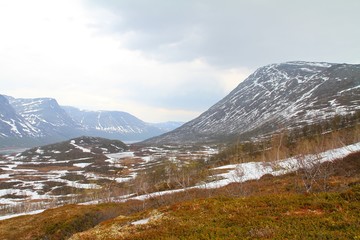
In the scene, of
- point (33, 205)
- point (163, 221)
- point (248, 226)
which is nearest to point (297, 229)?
point (248, 226)

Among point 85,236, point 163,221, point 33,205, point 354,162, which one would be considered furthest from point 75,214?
point 33,205

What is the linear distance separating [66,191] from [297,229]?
200 m

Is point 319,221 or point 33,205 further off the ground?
point 319,221

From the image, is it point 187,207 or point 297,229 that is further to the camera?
point 187,207

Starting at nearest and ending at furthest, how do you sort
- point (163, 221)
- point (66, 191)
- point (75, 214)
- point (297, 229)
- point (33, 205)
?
1. point (297, 229)
2. point (163, 221)
3. point (75, 214)
4. point (33, 205)
5. point (66, 191)

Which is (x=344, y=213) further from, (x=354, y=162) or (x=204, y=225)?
(x=354, y=162)

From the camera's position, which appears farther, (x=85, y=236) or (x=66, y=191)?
(x=66, y=191)

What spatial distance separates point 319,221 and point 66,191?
19977cm

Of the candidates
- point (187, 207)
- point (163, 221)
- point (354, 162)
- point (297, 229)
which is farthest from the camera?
point (354, 162)

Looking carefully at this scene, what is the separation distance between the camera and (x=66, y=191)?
19088cm

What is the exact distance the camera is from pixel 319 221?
18.1m

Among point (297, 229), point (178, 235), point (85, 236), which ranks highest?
point (297, 229)

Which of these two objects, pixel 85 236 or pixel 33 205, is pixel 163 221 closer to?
pixel 85 236

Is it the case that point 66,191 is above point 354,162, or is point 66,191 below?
below
